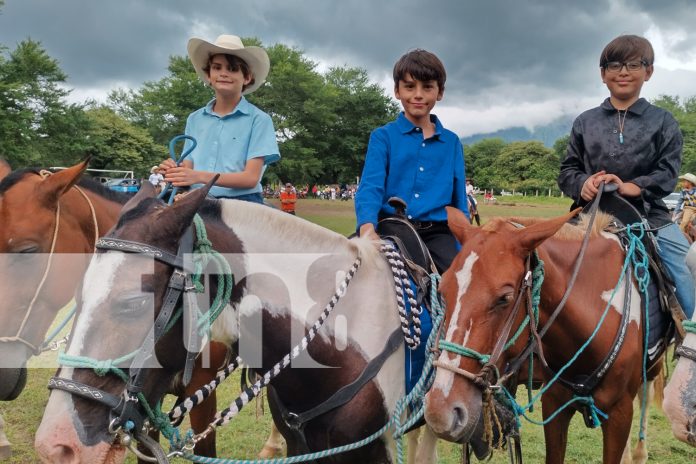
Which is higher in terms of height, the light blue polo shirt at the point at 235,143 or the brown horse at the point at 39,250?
the light blue polo shirt at the point at 235,143

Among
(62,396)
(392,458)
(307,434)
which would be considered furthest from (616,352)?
(62,396)

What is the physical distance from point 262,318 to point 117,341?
639 millimetres

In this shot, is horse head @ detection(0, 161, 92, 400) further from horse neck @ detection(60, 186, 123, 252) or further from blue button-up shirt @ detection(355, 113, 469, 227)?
blue button-up shirt @ detection(355, 113, 469, 227)

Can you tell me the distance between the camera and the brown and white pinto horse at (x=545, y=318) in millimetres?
2135

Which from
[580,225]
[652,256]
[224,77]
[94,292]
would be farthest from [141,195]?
[652,256]

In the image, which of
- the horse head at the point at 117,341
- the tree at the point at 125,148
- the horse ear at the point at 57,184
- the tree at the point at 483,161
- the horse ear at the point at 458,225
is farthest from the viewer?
the tree at the point at 483,161

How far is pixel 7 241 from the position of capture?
2711 mm

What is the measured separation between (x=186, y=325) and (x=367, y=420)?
100cm

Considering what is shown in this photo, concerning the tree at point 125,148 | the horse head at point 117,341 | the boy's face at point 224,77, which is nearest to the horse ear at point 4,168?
the boy's face at point 224,77

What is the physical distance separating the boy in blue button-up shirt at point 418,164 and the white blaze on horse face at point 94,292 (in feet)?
5.14

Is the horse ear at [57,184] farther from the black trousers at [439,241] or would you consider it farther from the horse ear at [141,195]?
the black trousers at [439,241]

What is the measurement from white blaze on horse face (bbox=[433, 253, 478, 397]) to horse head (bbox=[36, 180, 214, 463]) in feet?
3.82

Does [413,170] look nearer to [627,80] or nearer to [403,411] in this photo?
[403,411]

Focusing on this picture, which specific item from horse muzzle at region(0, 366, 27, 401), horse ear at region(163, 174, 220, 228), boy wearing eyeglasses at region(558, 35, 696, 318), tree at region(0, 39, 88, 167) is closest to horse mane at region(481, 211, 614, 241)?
boy wearing eyeglasses at region(558, 35, 696, 318)
